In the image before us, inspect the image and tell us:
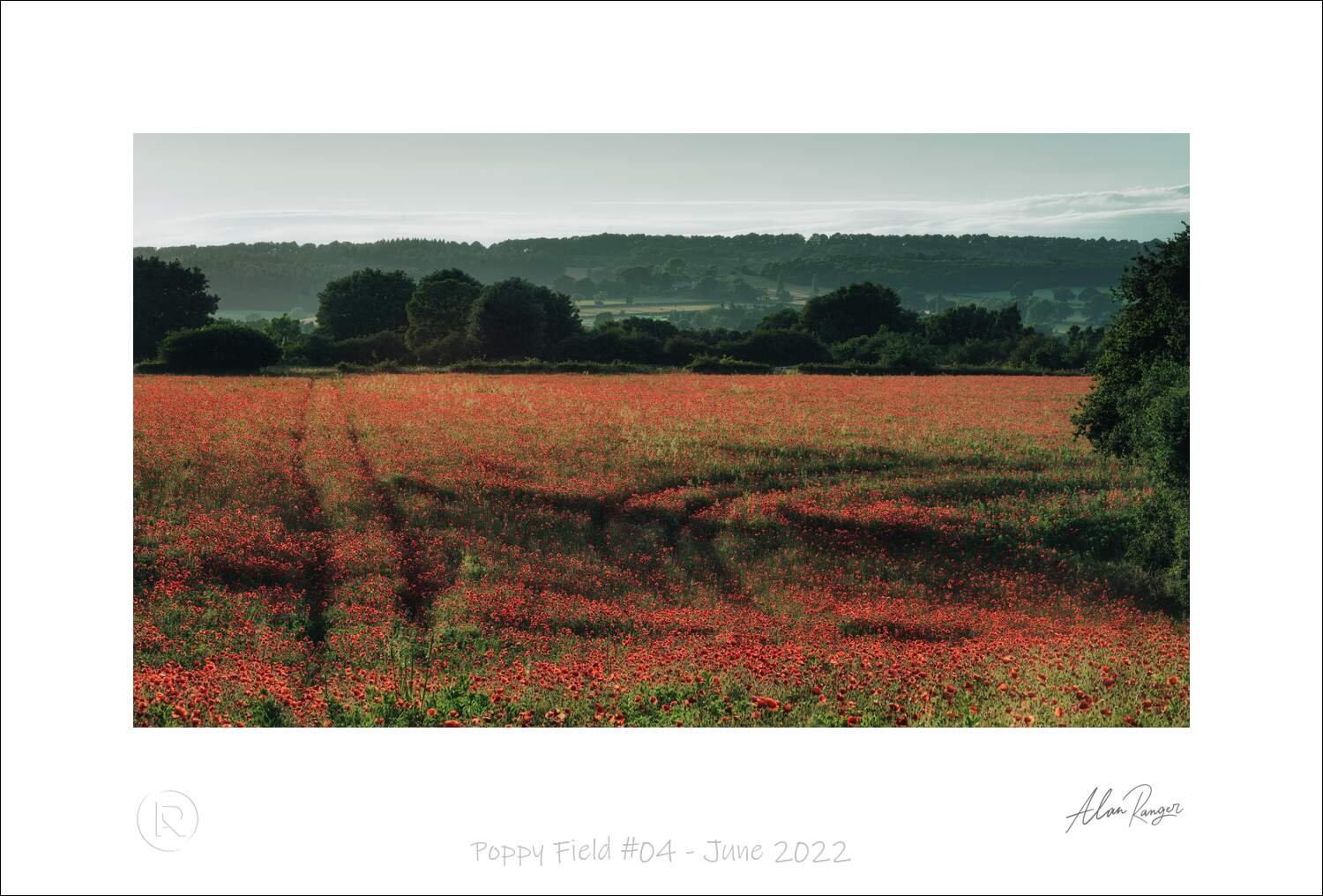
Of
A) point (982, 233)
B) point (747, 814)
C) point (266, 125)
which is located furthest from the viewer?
point (982, 233)

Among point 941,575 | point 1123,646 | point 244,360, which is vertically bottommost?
point 1123,646

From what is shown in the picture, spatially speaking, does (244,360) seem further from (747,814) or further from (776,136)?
(747,814)

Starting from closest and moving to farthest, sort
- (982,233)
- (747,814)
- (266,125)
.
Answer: (747,814) < (266,125) < (982,233)

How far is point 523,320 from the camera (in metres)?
8.14

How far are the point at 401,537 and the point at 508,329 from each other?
2.00 meters

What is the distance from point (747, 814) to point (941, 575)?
241cm

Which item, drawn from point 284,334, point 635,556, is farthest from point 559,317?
point 284,334

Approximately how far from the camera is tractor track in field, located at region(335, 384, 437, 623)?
7082 millimetres

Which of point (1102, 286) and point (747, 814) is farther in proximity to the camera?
point (1102, 286)

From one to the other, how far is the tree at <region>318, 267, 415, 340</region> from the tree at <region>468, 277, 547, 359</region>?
61cm

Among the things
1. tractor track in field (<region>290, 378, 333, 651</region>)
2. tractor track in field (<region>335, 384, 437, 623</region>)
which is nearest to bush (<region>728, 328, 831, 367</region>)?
tractor track in field (<region>335, 384, 437, 623</region>)

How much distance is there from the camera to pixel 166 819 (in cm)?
652
